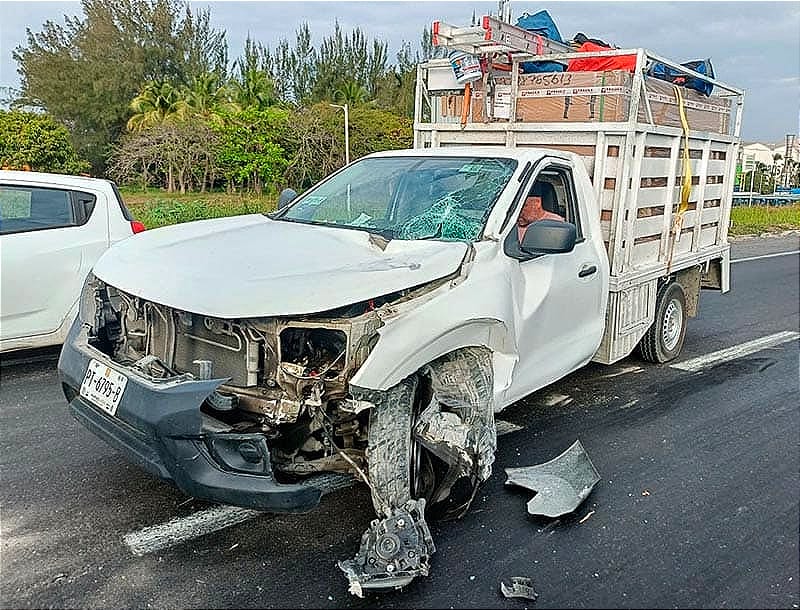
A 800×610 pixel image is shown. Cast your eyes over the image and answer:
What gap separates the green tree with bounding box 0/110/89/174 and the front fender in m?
20.4

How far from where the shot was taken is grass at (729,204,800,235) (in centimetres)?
1931

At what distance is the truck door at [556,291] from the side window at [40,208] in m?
3.79

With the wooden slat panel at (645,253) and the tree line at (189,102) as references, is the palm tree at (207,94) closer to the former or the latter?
the tree line at (189,102)

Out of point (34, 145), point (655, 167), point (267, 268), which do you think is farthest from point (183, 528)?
point (34, 145)

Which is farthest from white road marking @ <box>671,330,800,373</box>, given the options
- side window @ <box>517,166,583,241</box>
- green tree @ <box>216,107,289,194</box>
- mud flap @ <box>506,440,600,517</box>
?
green tree @ <box>216,107,289,194</box>

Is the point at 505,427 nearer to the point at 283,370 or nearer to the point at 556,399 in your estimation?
the point at 556,399

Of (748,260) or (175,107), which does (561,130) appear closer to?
(748,260)

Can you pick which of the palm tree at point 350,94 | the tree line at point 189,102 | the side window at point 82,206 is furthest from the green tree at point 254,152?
the side window at point 82,206

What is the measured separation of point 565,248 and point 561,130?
6.55 feet

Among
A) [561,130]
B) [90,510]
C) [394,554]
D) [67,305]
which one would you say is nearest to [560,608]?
[394,554]

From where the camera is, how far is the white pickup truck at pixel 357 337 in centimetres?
302

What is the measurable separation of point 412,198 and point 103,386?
2.13 metres

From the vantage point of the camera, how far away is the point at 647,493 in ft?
13.3

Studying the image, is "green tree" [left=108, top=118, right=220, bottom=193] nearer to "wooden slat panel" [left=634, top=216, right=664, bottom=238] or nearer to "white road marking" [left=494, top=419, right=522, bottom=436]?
"wooden slat panel" [left=634, top=216, right=664, bottom=238]
